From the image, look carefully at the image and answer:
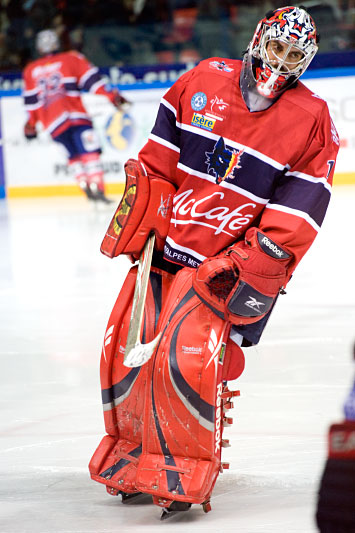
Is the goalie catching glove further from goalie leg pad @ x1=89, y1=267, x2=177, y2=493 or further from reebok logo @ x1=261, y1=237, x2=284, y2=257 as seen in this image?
goalie leg pad @ x1=89, y1=267, x2=177, y2=493

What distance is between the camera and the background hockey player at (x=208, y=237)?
210 cm

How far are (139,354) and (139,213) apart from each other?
15.7 inches

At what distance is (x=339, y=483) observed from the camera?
1109 mm

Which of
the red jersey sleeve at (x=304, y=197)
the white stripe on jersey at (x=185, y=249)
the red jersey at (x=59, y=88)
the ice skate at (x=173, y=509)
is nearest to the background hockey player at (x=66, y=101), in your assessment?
the red jersey at (x=59, y=88)

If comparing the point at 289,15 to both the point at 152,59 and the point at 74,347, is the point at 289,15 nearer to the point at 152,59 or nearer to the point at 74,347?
the point at 74,347

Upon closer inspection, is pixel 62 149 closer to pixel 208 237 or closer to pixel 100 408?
pixel 100 408

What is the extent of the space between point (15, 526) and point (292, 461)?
0.81 metres

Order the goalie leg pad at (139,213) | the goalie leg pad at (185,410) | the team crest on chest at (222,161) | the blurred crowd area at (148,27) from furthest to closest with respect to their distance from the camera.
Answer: the blurred crowd area at (148,27) < the goalie leg pad at (139,213) < the team crest on chest at (222,161) < the goalie leg pad at (185,410)

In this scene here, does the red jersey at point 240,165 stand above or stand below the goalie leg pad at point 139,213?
above

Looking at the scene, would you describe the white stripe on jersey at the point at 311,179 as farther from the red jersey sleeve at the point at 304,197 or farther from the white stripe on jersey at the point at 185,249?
the white stripe on jersey at the point at 185,249

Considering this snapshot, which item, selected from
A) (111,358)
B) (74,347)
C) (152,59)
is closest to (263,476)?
(111,358)

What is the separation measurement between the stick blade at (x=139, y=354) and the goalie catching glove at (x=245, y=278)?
170 mm

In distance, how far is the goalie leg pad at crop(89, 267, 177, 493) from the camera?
2215mm

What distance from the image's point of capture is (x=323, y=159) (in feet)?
7.05
